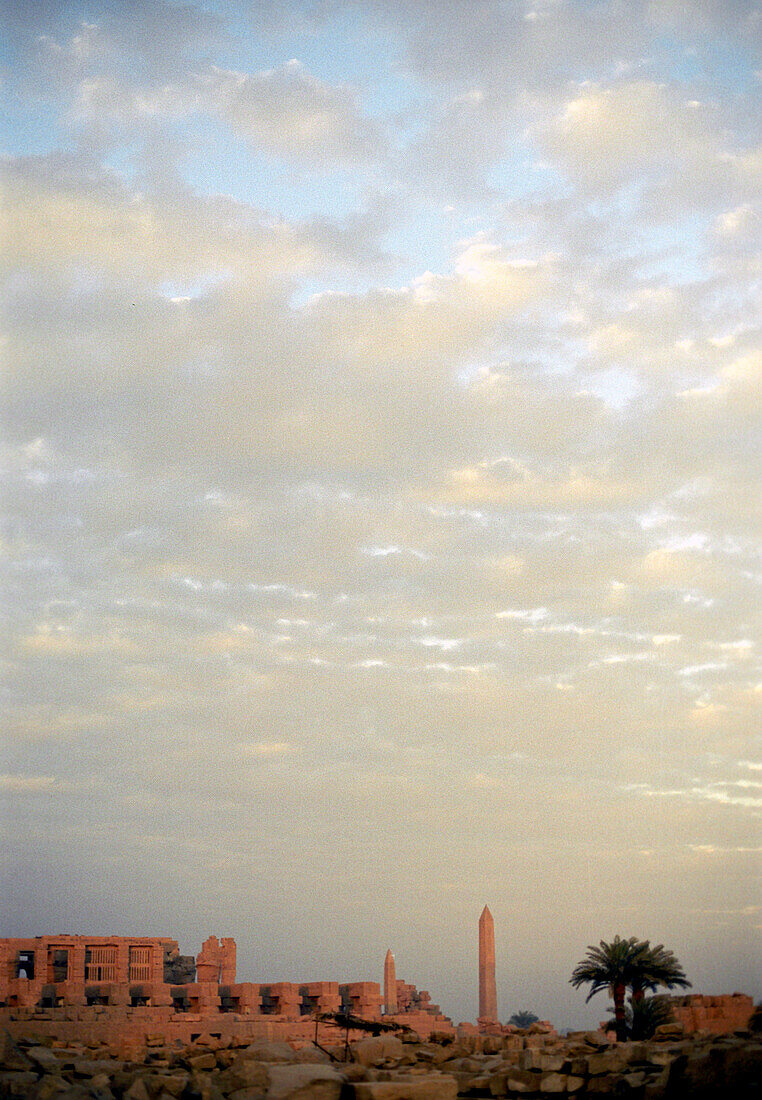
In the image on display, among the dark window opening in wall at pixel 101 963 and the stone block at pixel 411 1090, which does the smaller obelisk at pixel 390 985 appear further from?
the stone block at pixel 411 1090

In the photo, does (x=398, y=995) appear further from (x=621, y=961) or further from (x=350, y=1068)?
(x=350, y=1068)

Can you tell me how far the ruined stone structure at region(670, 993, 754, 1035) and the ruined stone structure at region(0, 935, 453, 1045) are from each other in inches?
334

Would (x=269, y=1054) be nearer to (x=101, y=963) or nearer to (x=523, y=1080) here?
(x=523, y=1080)

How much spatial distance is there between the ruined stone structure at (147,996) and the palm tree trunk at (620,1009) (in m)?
4.70

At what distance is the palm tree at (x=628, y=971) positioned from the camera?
32156 millimetres

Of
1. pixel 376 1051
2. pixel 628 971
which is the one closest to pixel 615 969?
pixel 628 971

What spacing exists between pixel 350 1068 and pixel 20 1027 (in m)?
11.5

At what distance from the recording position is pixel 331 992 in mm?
32281

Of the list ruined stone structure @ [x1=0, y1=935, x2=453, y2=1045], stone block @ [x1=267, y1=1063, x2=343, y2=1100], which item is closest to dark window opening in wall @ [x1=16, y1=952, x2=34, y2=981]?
ruined stone structure @ [x1=0, y1=935, x2=453, y2=1045]

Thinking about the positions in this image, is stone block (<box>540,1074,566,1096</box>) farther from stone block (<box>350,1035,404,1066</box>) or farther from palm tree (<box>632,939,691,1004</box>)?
palm tree (<box>632,939,691,1004</box>)

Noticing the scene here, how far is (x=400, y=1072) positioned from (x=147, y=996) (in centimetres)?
1511

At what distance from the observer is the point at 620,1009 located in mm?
32000

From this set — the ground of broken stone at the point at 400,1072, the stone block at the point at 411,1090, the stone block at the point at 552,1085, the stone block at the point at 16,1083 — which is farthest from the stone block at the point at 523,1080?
the stone block at the point at 16,1083

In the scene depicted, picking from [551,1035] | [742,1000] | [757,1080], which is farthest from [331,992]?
[757,1080]
